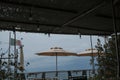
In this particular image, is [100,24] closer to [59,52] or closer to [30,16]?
[30,16]

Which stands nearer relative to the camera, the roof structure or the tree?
the roof structure

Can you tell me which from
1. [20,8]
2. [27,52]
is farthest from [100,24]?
[27,52]

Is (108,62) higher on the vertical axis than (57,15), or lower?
lower

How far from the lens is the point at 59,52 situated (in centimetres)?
1152

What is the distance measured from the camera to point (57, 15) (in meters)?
5.88

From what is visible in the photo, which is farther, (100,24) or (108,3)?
(100,24)

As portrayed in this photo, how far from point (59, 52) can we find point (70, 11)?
599cm

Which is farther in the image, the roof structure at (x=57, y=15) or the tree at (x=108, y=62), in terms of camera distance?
the tree at (x=108, y=62)

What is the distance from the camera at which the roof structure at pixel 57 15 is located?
16.8ft

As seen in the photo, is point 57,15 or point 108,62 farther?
point 108,62

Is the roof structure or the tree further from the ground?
the roof structure

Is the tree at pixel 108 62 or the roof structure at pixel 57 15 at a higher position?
the roof structure at pixel 57 15

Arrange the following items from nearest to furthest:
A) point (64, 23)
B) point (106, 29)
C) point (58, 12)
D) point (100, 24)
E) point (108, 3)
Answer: point (108, 3) < point (58, 12) < point (64, 23) < point (100, 24) < point (106, 29)

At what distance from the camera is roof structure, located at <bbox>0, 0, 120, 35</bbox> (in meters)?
5.11
